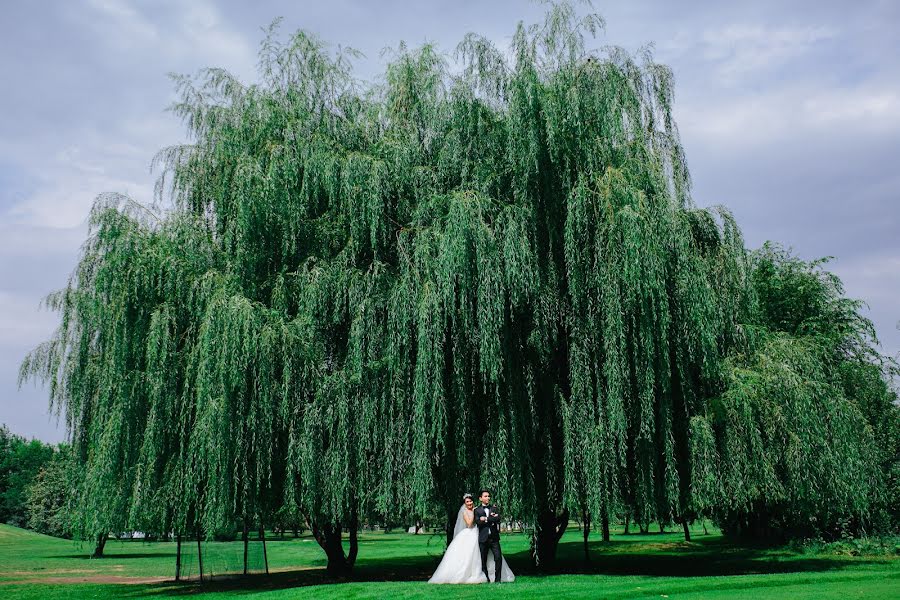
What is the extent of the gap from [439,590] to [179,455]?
5924 millimetres

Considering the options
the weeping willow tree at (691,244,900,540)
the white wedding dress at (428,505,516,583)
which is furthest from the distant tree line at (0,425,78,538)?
the weeping willow tree at (691,244,900,540)

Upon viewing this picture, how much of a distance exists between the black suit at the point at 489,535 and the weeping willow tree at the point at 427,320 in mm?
811

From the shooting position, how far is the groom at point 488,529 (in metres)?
11.9

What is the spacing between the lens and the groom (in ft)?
38.9

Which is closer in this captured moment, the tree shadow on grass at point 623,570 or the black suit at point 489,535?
the black suit at point 489,535

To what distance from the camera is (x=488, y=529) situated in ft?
39.0

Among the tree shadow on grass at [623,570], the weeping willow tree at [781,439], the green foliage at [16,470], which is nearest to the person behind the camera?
the weeping willow tree at [781,439]

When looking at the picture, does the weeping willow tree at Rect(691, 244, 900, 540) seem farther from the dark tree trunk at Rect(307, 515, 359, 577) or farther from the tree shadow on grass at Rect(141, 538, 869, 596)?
the dark tree trunk at Rect(307, 515, 359, 577)

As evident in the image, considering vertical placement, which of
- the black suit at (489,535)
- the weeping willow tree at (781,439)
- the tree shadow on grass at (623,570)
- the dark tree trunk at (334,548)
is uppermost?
the weeping willow tree at (781,439)

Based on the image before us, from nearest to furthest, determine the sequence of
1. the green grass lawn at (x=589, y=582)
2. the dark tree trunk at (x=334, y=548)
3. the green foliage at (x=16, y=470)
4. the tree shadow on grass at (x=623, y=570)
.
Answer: the green grass lawn at (x=589, y=582)
the tree shadow on grass at (x=623, y=570)
the dark tree trunk at (x=334, y=548)
the green foliage at (x=16, y=470)

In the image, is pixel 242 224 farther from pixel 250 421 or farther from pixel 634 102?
pixel 634 102

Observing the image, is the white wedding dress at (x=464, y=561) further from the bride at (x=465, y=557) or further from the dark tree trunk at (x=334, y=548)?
the dark tree trunk at (x=334, y=548)

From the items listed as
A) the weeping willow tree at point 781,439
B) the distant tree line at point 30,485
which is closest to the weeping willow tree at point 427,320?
the weeping willow tree at point 781,439

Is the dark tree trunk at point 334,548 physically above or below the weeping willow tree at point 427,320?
below
